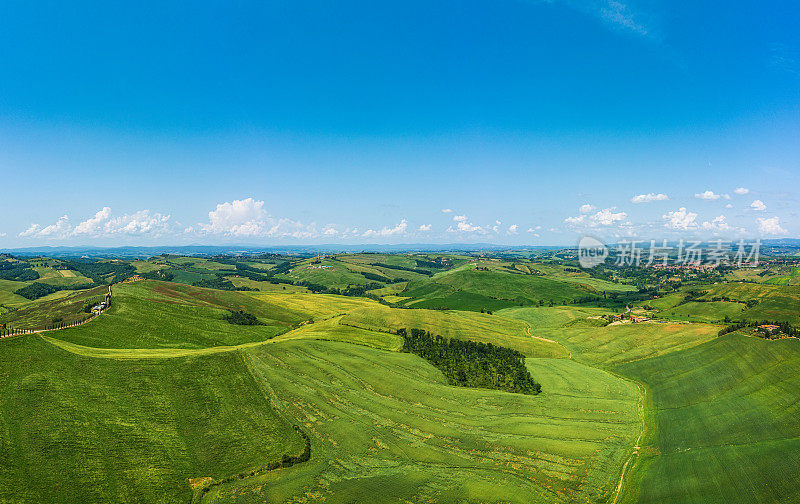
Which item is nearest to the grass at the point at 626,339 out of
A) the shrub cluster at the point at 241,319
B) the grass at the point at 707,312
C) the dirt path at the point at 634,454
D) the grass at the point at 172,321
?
the dirt path at the point at 634,454

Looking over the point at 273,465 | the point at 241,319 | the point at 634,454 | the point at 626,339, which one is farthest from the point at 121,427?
the point at 626,339

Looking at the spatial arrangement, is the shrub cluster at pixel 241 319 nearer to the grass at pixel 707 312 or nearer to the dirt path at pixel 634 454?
the dirt path at pixel 634 454

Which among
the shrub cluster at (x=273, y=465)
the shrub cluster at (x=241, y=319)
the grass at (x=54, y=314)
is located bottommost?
the shrub cluster at (x=273, y=465)

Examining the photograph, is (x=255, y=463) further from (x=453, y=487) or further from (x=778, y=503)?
(x=778, y=503)

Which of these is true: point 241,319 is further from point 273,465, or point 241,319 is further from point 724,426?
point 724,426

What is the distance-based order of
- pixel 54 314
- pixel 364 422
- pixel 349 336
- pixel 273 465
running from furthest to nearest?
pixel 349 336 → pixel 54 314 → pixel 364 422 → pixel 273 465

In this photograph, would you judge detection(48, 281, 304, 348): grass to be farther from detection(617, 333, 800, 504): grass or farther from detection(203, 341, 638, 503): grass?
detection(617, 333, 800, 504): grass
